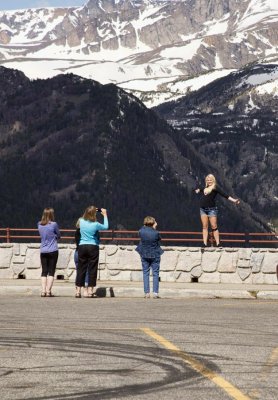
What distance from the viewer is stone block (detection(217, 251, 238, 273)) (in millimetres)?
25641

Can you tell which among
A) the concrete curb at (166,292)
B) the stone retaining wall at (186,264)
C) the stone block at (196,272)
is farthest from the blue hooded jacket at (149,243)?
the stone block at (196,272)

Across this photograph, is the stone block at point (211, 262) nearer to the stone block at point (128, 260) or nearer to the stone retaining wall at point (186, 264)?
the stone retaining wall at point (186, 264)

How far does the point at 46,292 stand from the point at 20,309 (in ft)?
11.8

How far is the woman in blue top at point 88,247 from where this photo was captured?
68.6 ft

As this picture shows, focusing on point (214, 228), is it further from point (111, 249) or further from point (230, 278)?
point (111, 249)

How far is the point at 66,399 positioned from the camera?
26.5 ft

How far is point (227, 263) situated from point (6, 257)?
5.54m

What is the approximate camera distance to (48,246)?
21141mm

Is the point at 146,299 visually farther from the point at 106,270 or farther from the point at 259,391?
the point at 259,391

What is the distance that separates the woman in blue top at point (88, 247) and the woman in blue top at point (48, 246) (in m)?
0.51

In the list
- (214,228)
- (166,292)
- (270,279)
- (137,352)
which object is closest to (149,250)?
(166,292)

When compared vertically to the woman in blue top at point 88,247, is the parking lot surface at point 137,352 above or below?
below

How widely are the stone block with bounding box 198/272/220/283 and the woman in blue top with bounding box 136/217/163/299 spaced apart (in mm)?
4121

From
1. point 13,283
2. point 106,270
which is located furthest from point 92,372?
point 106,270
